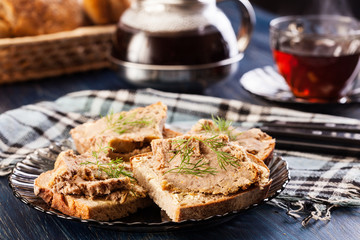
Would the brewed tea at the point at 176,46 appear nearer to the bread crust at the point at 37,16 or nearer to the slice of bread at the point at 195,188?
the bread crust at the point at 37,16

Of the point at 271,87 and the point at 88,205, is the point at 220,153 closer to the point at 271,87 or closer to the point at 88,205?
the point at 88,205

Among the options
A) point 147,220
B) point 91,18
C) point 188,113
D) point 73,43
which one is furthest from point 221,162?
point 91,18

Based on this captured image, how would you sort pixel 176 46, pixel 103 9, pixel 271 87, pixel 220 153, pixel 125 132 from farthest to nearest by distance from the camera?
1. pixel 103 9
2. pixel 271 87
3. pixel 176 46
4. pixel 125 132
5. pixel 220 153

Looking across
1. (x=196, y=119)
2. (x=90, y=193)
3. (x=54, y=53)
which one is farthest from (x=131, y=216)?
(x=54, y=53)

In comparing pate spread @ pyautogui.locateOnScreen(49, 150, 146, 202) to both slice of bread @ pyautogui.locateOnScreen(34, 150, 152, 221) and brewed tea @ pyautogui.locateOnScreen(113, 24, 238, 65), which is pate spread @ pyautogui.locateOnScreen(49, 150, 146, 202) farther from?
brewed tea @ pyautogui.locateOnScreen(113, 24, 238, 65)

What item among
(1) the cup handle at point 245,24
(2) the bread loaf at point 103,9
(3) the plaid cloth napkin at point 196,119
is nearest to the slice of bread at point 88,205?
(3) the plaid cloth napkin at point 196,119

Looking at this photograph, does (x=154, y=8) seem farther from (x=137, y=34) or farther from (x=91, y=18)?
(x=91, y=18)

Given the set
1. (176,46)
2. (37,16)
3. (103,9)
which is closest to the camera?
(176,46)
